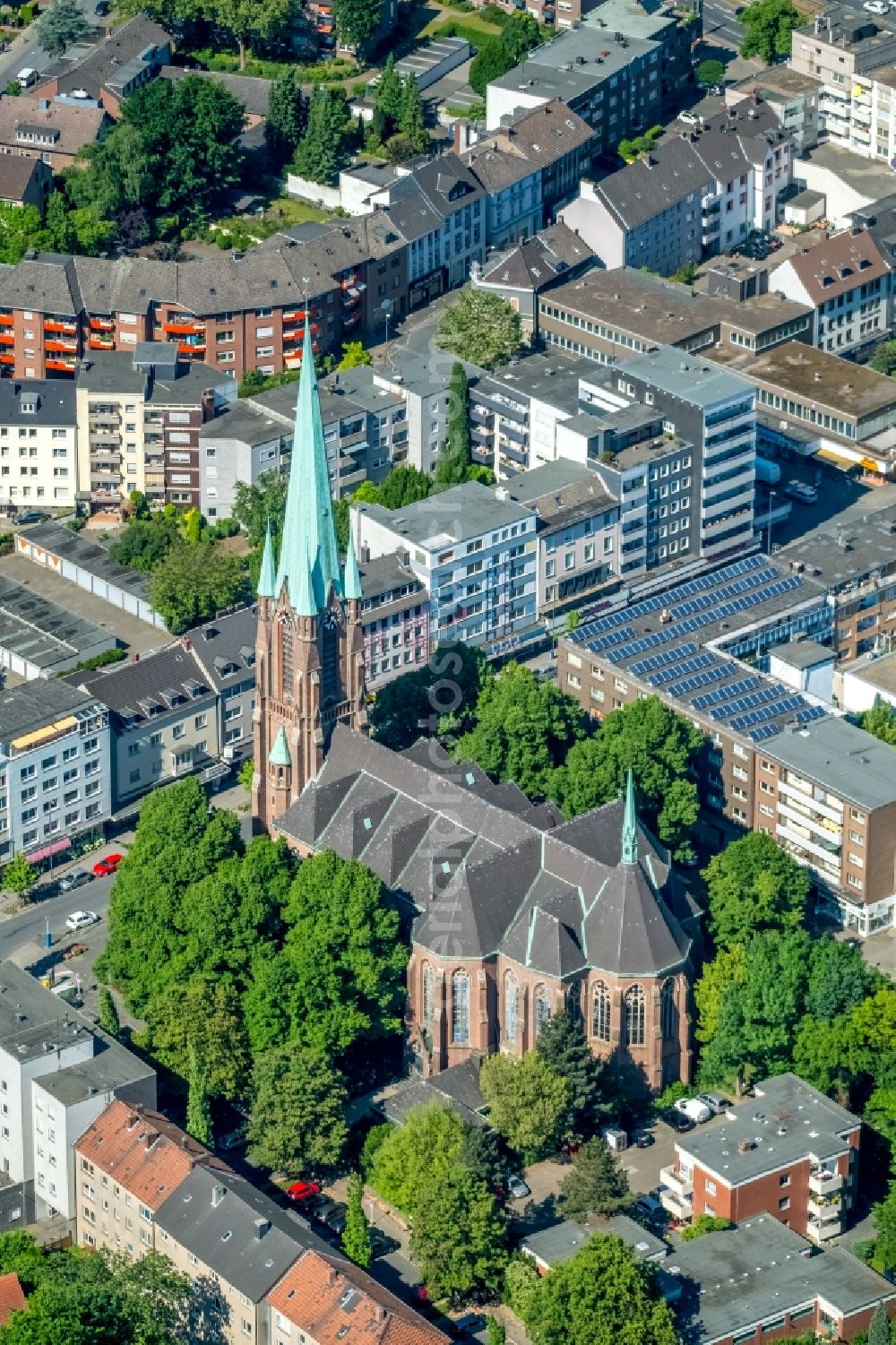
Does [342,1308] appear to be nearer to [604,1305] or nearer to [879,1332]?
[604,1305]

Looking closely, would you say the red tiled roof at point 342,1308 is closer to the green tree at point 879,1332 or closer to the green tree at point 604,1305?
the green tree at point 604,1305

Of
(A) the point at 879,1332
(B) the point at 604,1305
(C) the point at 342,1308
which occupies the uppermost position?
(B) the point at 604,1305

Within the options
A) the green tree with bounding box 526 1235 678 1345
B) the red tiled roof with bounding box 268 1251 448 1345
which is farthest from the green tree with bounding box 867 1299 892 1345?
the red tiled roof with bounding box 268 1251 448 1345

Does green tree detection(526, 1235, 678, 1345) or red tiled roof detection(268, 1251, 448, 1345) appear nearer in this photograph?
red tiled roof detection(268, 1251, 448, 1345)

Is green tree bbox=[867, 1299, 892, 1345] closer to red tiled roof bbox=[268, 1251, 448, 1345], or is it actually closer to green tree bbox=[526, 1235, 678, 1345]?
green tree bbox=[526, 1235, 678, 1345]

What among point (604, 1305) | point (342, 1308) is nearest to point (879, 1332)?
point (604, 1305)

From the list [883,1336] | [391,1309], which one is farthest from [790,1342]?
[391,1309]

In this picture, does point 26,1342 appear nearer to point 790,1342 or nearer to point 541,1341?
point 541,1341

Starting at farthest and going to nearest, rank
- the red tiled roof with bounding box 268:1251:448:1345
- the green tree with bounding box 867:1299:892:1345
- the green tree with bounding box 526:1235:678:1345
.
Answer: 1. the green tree with bounding box 867:1299:892:1345
2. the green tree with bounding box 526:1235:678:1345
3. the red tiled roof with bounding box 268:1251:448:1345
